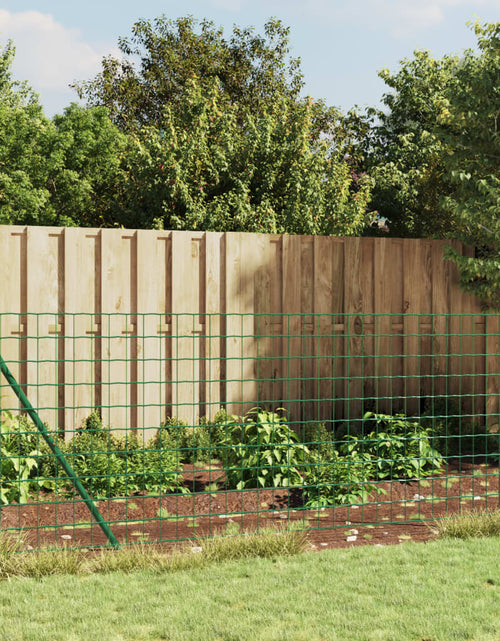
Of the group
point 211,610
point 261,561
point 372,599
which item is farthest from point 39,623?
point 372,599

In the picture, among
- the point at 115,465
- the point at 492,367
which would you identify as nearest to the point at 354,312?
the point at 492,367

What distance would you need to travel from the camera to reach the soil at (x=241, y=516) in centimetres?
492

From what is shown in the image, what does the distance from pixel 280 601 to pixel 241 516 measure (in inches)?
61.9

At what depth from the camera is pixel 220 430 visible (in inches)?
277

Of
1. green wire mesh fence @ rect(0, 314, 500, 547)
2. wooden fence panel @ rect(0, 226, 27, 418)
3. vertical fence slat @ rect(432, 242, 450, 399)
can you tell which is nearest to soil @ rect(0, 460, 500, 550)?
green wire mesh fence @ rect(0, 314, 500, 547)

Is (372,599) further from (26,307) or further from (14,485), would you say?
(26,307)

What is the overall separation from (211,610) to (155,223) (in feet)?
29.6

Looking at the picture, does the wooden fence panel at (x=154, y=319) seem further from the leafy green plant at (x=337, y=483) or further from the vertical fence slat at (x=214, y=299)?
the leafy green plant at (x=337, y=483)

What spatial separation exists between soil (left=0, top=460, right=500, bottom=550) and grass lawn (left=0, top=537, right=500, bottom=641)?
18.8 inches

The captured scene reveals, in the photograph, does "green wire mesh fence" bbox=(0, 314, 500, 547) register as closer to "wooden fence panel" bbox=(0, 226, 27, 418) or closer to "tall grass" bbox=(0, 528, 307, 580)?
"wooden fence panel" bbox=(0, 226, 27, 418)

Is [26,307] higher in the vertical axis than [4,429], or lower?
higher

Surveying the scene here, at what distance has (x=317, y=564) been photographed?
439 cm

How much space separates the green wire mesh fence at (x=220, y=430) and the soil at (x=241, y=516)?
18mm

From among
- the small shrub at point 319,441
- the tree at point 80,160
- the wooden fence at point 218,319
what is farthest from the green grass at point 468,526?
the tree at point 80,160
